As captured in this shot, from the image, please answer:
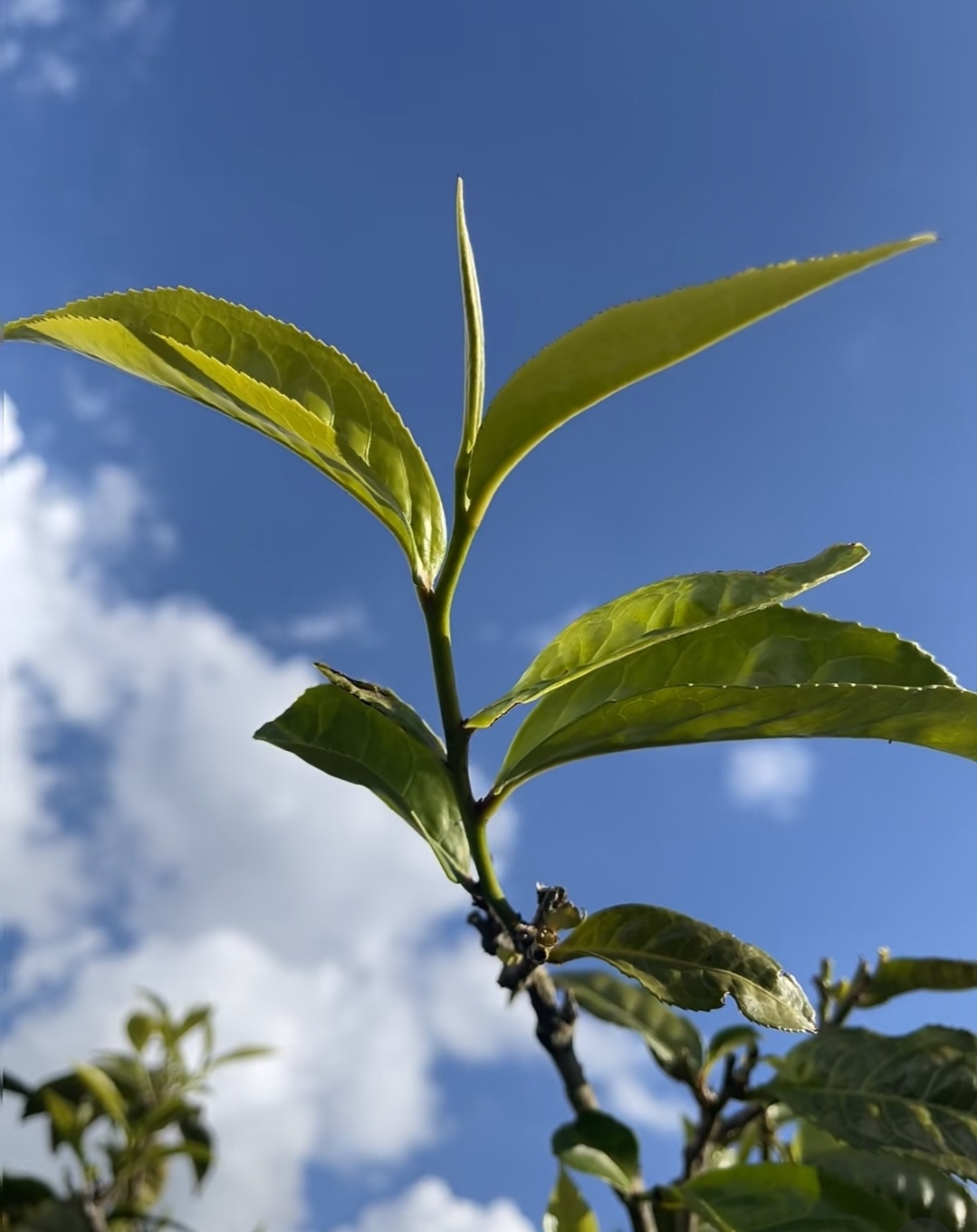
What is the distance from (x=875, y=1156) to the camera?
105 centimetres

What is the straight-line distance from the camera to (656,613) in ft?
3.53

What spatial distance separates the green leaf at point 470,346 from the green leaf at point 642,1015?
66 cm

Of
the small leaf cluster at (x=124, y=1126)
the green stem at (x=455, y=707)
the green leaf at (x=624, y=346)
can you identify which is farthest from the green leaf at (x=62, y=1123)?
the green leaf at (x=624, y=346)

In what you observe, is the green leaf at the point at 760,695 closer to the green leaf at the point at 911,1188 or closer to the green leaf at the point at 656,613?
the green leaf at the point at 656,613

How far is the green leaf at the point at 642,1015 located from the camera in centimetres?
129

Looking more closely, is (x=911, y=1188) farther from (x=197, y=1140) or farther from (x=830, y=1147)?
(x=197, y=1140)

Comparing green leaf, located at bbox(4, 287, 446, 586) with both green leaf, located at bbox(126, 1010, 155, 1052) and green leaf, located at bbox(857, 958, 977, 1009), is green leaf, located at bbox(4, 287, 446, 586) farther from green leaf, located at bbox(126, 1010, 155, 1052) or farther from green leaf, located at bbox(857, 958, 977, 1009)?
green leaf, located at bbox(126, 1010, 155, 1052)

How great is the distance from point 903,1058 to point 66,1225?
787 mm

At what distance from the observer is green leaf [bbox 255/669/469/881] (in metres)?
1.14

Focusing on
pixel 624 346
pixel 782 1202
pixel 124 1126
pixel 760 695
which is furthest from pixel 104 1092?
pixel 624 346

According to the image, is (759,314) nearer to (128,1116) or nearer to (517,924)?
(517,924)

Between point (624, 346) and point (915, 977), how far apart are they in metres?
0.90

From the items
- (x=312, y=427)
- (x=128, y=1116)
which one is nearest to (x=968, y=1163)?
(x=312, y=427)

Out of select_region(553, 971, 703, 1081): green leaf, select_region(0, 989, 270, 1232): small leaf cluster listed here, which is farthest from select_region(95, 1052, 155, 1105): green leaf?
select_region(553, 971, 703, 1081): green leaf
